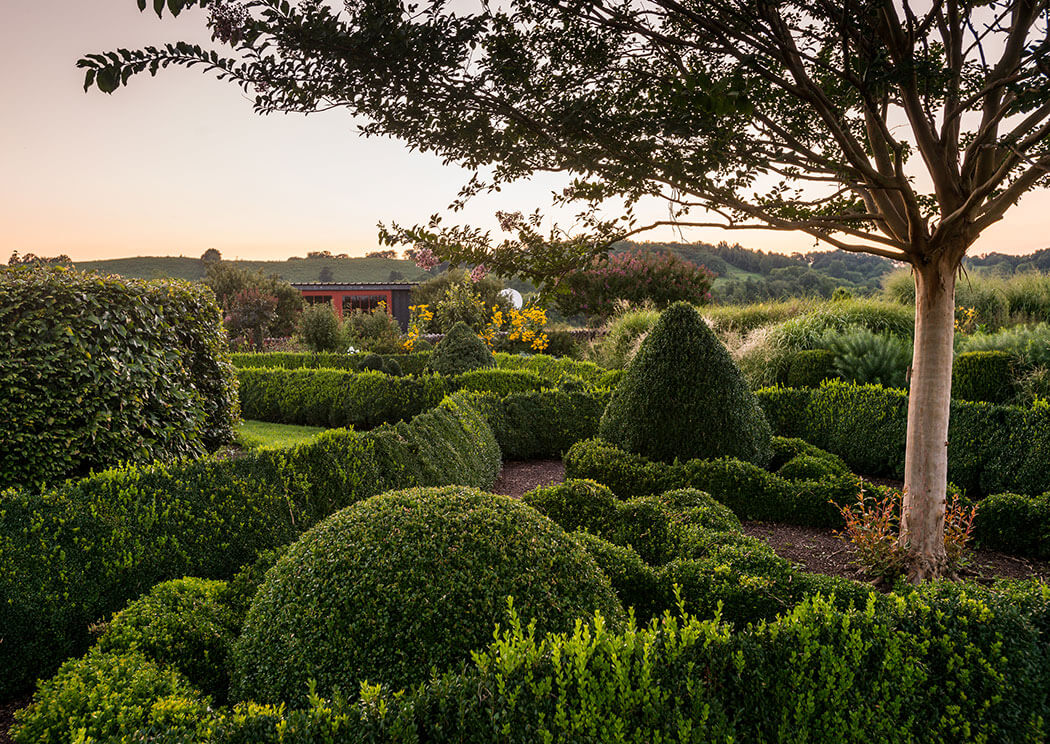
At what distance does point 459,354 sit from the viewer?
12.2m

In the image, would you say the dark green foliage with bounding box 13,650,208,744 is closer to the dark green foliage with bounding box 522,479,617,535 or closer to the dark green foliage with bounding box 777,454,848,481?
the dark green foliage with bounding box 522,479,617,535

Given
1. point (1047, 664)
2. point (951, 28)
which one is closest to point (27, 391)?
point (1047, 664)

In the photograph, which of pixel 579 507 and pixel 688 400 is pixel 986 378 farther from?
pixel 579 507

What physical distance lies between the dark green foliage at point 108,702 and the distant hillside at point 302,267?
73559mm

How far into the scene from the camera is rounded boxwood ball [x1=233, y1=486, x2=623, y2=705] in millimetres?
2482

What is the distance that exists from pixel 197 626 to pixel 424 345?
618 inches

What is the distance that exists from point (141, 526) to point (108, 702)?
1757mm

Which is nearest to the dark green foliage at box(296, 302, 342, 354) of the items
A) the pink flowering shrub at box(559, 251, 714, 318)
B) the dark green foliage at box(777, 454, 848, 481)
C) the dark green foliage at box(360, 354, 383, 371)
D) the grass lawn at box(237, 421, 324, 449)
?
the dark green foliage at box(360, 354, 383, 371)

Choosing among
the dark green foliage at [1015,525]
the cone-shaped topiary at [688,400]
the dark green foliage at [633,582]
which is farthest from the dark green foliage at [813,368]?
the dark green foliage at [633,582]

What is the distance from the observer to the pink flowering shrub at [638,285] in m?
27.7

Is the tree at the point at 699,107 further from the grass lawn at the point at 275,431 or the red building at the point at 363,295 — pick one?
the red building at the point at 363,295

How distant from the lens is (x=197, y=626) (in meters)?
3.08

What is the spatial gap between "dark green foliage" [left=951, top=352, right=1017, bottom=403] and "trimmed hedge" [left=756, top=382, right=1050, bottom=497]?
1436 mm

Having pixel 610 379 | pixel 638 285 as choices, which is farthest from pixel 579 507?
pixel 638 285
